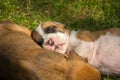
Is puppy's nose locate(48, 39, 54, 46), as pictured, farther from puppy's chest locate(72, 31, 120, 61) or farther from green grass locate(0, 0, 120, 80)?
green grass locate(0, 0, 120, 80)

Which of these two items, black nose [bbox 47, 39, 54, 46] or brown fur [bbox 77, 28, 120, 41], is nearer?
black nose [bbox 47, 39, 54, 46]

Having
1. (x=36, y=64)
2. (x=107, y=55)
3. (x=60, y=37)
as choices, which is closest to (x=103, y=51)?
(x=107, y=55)

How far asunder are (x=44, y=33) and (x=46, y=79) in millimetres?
1260

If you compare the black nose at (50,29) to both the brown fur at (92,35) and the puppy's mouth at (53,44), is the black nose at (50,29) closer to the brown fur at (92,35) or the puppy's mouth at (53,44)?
the puppy's mouth at (53,44)

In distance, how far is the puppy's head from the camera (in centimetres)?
633

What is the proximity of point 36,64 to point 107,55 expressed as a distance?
1231 mm

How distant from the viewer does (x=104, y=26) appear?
743cm

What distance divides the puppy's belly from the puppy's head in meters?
0.49

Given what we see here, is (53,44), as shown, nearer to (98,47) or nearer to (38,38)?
(38,38)

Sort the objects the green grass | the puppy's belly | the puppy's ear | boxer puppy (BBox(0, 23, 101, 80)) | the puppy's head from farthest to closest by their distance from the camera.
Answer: the green grass → the puppy's ear → the puppy's head → the puppy's belly → boxer puppy (BBox(0, 23, 101, 80))

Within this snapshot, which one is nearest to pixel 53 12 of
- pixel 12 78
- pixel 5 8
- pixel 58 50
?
pixel 5 8

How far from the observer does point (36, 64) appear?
5586 mm

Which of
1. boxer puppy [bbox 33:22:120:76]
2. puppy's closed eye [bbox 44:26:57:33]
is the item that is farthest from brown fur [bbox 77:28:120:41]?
puppy's closed eye [bbox 44:26:57:33]

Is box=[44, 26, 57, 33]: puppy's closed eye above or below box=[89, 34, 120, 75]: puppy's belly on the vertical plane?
above
